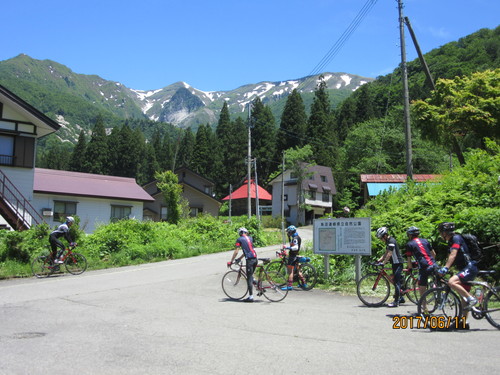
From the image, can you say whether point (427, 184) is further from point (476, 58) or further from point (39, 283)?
point (476, 58)

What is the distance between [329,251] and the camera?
464 inches

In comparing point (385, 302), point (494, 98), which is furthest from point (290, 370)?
point (494, 98)

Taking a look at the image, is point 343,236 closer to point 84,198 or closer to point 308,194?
point 84,198

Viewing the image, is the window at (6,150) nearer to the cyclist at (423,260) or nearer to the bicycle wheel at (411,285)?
the bicycle wheel at (411,285)

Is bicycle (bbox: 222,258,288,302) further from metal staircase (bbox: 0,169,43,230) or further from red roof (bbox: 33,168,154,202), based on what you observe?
red roof (bbox: 33,168,154,202)

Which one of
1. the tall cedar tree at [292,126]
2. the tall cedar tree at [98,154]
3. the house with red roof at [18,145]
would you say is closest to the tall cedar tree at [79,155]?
the tall cedar tree at [98,154]

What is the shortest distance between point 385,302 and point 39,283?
31.8ft

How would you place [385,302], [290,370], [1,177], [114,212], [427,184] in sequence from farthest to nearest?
[114,212] < [1,177] < [427,184] < [385,302] < [290,370]

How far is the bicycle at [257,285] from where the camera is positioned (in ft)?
32.2

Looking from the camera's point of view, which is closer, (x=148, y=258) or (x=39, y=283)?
(x=39, y=283)

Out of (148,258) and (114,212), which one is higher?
(114,212)

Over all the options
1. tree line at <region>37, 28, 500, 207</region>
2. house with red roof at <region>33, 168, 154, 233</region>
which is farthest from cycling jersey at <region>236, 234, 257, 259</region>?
tree line at <region>37, 28, 500, 207</region>

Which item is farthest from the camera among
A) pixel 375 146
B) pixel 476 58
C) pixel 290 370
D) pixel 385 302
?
pixel 476 58

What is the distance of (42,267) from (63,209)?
15.7 meters
